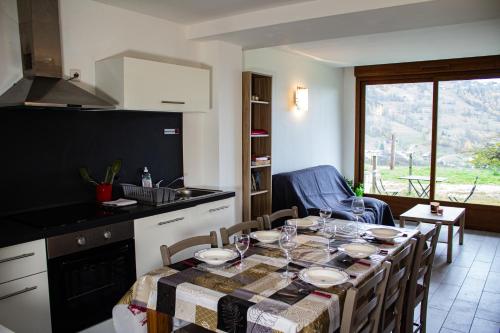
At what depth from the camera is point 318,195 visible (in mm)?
5426

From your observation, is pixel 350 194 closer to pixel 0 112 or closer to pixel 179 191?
pixel 179 191

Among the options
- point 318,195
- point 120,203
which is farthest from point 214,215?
point 318,195

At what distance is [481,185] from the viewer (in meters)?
6.17

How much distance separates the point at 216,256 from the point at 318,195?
3416 millimetres

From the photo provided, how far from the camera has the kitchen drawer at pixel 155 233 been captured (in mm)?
2932

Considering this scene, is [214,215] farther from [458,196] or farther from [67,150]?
[458,196]

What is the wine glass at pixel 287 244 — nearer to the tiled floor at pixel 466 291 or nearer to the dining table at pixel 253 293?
the dining table at pixel 253 293

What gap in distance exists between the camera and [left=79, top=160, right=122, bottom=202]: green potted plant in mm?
3117

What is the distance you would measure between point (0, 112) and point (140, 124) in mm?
1115

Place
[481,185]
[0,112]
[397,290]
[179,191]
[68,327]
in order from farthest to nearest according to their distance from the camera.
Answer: [481,185] → [179,191] → [0,112] → [68,327] → [397,290]

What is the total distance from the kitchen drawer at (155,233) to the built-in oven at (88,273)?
0.21ft

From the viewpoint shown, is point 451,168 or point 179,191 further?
point 451,168

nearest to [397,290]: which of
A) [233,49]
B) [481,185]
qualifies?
[233,49]

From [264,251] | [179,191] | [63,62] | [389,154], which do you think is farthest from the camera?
[389,154]
